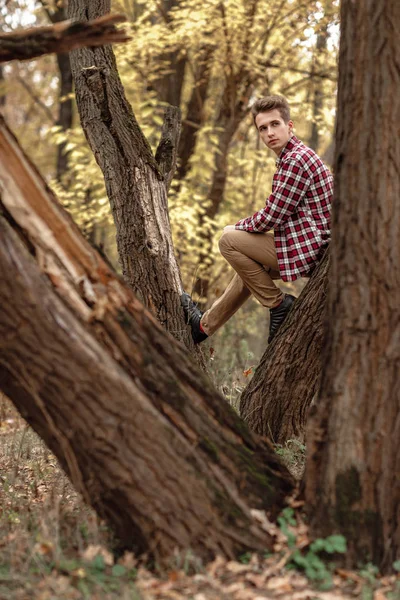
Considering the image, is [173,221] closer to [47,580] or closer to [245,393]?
[245,393]

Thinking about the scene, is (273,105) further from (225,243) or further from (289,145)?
(225,243)

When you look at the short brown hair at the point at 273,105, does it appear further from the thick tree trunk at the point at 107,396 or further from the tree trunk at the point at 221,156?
the tree trunk at the point at 221,156

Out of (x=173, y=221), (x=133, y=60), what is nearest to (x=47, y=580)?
(x=173, y=221)

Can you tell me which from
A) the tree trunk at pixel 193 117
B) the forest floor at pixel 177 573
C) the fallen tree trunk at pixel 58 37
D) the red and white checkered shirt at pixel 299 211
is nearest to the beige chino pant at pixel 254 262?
the red and white checkered shirt at pixel 299 211

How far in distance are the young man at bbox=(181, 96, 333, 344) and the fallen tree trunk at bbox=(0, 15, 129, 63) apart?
195 centimetres

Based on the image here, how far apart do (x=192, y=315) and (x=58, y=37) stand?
2678 mm

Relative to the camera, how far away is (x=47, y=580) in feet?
9.35

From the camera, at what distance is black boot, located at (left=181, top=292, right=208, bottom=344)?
5.20 meters

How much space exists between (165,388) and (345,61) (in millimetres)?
1813

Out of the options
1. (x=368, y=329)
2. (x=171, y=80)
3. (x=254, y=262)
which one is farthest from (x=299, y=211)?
(x=171, y=80)

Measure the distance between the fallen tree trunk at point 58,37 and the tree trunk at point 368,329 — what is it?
114 centimetres

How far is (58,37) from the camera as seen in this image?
3.01 m

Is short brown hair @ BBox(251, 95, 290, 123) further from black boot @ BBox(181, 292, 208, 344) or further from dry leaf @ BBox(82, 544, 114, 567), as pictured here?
dry leaf @ BBox(82, 544, 114, 567)

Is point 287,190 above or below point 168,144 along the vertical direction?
below
